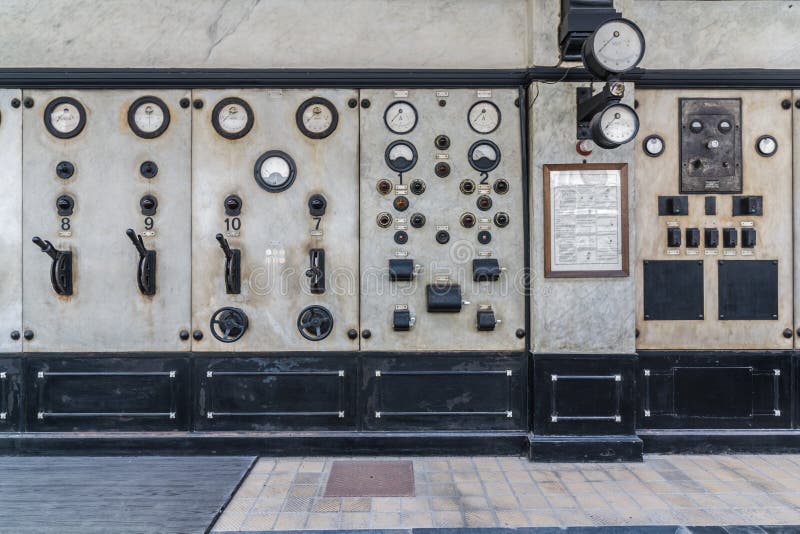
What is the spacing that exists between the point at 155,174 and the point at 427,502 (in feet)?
12.5

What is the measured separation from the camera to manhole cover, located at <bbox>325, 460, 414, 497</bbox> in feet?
12.1

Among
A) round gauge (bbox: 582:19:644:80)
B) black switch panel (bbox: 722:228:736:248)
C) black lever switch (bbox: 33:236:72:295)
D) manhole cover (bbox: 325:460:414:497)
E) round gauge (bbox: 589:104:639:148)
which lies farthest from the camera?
black switch panel (bbox: 722:228:736:248)

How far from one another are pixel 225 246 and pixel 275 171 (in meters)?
0.86

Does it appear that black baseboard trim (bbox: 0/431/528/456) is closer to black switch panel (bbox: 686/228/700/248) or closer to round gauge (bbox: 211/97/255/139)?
black switch panel (bbox: 686/228/700/248)

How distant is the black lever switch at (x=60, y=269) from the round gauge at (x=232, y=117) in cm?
184

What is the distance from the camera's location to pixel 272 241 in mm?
4426

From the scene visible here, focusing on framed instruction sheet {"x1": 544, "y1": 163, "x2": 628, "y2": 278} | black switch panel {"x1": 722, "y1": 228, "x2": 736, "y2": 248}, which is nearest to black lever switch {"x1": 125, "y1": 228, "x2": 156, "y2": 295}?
framed instruction sheet {"x1": 544, "y1": 163, "x2": 628, "y2": 278}

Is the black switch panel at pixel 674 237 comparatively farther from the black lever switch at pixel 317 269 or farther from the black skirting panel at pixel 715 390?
the black lever switch at pixel 317 269

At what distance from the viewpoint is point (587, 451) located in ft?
13.9

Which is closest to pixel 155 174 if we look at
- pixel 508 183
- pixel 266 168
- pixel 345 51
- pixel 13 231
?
pixel 266 168

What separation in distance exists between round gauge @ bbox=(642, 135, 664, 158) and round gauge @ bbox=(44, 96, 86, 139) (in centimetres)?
544

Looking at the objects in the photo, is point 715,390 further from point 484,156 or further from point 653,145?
point 484,156

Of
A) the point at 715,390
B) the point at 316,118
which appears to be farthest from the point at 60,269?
the point at 715,390

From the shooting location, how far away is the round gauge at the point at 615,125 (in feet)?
13.1
